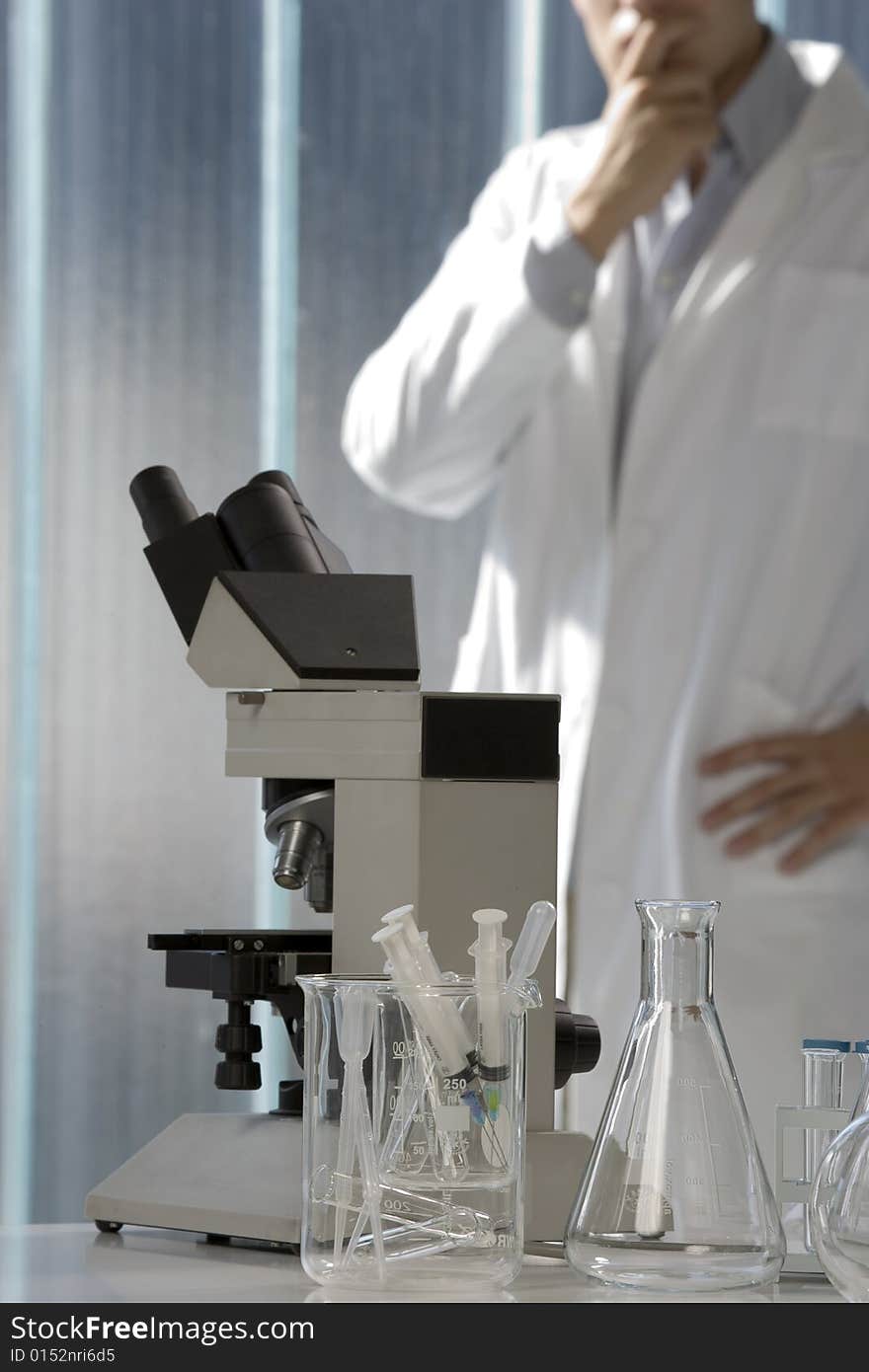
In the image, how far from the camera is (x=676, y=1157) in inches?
22.8

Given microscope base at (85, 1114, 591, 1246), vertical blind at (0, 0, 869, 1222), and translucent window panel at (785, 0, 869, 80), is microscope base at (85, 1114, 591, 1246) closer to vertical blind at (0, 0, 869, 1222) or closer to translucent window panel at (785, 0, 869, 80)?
vertical blind at (0, 0, 869, 1222)

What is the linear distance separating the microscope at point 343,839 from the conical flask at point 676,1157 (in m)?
0.11

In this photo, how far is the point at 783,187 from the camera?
1521 mm

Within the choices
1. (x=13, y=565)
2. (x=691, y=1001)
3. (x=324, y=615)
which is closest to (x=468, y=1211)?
(x=691, y=1001)

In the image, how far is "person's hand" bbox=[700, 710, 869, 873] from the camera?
1.41m

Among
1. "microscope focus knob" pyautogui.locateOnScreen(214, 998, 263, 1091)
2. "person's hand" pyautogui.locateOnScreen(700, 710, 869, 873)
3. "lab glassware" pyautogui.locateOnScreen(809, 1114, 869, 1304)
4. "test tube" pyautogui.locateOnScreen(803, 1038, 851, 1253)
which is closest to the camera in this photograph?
"lab glassware" pyautogui.locateOnScreen(809, 1114, 869, 1304)

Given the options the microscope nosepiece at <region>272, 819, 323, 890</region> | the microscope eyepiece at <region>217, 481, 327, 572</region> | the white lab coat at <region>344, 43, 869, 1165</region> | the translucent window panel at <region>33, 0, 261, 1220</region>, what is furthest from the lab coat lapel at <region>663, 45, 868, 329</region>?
the microscope nosepiece at <region>272, 819, 323, 890</region>

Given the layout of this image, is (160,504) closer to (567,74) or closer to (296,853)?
(296,853)

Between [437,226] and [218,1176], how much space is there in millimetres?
1428

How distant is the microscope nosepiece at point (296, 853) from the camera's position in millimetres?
746

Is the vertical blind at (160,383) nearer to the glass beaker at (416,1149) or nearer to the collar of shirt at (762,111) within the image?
the collar of shirt at (762,111)

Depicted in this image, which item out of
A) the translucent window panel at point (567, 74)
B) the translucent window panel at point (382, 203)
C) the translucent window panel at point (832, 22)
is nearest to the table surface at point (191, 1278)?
the translucent window panel at point (382, 203)
